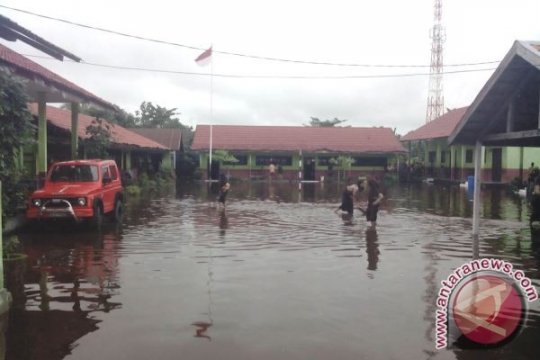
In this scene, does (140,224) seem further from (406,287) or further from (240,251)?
(406,287)

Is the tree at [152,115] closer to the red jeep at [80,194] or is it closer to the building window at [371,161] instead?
the building window at [371,161]

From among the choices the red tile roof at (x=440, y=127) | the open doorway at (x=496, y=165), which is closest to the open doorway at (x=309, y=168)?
the red tile roof at (x=440, y=127)

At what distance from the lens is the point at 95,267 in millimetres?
8430

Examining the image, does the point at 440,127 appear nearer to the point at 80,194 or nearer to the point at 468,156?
the point at 468,156

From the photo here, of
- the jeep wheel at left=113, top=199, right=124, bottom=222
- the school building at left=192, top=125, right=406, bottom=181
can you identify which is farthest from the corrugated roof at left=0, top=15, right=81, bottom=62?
the school building at left=192, top=125, right=406, bottom=181

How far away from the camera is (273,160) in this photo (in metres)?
42.6

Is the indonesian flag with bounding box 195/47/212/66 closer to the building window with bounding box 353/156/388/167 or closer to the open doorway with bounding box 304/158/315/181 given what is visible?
the open doorway with bounding box 304/158/315/181

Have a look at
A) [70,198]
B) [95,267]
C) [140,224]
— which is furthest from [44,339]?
[140,224]

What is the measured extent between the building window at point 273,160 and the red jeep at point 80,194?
91.8ft

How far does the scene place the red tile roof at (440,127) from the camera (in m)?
36.8

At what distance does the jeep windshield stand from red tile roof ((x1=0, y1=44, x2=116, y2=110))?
238cm

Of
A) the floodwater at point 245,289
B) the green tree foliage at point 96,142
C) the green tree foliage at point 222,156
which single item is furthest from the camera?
the green tree foliage at point 222,156

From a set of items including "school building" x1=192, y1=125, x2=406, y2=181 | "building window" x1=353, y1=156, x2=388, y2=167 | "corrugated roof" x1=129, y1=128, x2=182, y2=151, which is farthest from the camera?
"building window" x1=353, y1=156, x2=388, y2=167

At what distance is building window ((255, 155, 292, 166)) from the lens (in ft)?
140
